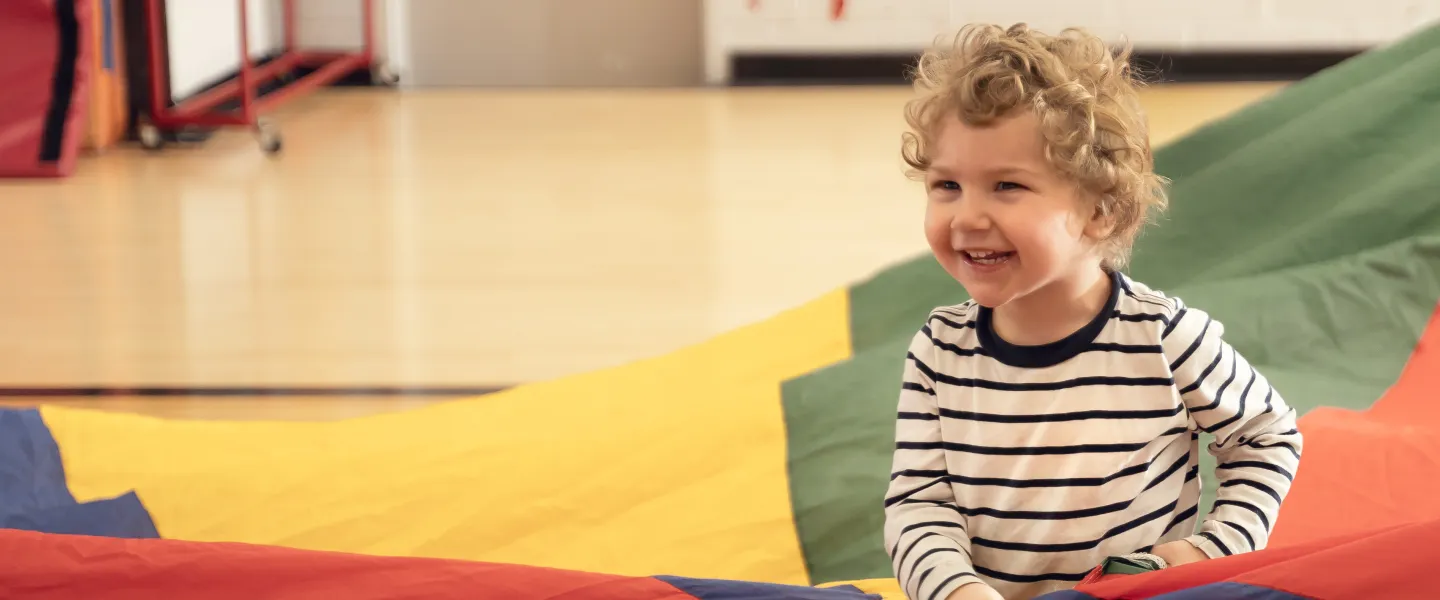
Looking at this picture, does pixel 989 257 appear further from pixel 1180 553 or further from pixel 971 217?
pixel 1180 553

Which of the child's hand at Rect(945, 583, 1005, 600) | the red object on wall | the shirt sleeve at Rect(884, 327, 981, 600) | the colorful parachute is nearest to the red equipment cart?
the red object on wall

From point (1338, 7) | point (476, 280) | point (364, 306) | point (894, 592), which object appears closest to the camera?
point (894, 592)

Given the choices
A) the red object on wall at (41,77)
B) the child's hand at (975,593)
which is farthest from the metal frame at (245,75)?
the child's hand at (975,593)


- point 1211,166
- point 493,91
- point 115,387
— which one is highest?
point 493,91

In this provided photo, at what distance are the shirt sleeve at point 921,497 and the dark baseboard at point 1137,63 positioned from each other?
438cm

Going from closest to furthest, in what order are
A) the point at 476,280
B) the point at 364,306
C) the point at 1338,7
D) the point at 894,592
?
the point at 894,592
the point at 364,306
the point at 476,280
the point at 1338,7

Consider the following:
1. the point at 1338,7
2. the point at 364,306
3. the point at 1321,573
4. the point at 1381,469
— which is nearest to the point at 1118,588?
the point at 1321,573

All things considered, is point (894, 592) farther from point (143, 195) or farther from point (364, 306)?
point (143, 195)

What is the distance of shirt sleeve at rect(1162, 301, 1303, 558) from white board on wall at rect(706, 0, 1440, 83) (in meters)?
4.39

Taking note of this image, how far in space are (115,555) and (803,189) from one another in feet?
8.90

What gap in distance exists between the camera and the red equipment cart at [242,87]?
3941mm

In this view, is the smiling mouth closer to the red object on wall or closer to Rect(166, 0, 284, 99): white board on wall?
the red object on wall

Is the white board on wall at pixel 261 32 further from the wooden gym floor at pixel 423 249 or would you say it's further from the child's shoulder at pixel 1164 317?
the child's shoulder at pixel 1164 317

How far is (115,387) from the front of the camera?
6.70ft
